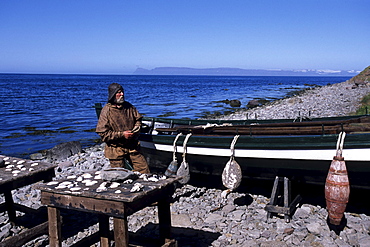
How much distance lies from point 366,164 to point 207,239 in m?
2.70

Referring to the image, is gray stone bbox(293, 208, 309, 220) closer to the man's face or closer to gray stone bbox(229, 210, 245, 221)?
gray stone bbox(229, 210, 245, 221)

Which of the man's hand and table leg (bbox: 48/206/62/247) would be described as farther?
the man's hand

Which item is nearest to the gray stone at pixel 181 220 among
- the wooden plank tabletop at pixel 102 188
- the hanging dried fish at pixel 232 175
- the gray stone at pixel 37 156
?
the hanging dried fish at pixel 232 175

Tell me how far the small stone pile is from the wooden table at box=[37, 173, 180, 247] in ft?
3.59

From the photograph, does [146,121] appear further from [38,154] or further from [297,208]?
[38,154]

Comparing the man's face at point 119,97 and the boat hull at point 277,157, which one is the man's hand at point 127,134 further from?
the boat hull at point 277,157

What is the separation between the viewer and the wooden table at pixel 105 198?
3502mm

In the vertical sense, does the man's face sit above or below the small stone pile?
above

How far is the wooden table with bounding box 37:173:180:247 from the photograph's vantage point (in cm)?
350

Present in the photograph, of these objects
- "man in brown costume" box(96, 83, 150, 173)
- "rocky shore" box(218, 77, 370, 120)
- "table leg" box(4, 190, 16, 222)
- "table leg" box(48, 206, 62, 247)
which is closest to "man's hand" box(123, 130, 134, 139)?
"man in brown costume" box(96, 83, 150, 173)

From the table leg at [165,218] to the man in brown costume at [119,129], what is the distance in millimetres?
1992

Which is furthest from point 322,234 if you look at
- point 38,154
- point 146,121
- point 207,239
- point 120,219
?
point 38,154

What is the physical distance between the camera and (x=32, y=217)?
6523 millimetres

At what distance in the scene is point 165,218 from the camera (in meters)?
4.27
